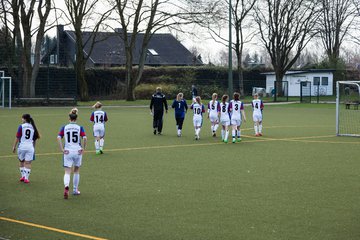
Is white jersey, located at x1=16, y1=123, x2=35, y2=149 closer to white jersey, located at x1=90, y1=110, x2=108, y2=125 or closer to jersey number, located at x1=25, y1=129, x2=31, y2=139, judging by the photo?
jersey number, located at x1=25, y1=129, x2=31, y2=139

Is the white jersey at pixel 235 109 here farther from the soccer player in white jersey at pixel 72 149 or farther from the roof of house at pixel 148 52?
the roof of house at pixel 148 52

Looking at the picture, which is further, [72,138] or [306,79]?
[306,79]

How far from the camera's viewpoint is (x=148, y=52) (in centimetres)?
8200

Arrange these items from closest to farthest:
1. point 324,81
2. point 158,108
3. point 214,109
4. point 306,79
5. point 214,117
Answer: point 214,109 < point 214,117 < point 158,108 < point 324,81 < point 306,79

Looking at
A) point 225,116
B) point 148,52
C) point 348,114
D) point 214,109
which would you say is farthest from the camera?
point 148,52

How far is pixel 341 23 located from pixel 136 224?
7190 centimetres

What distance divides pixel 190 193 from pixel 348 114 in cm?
3003

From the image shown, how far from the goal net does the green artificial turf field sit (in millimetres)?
4409

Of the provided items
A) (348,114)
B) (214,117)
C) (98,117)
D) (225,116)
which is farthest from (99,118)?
(348,114)

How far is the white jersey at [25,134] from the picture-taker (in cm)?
1391

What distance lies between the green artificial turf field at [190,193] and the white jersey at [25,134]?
86 centimetres

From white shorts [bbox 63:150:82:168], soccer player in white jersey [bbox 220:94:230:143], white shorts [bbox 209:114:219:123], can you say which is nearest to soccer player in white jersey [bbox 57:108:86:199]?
white shorts [bbox 63:150:82:168]

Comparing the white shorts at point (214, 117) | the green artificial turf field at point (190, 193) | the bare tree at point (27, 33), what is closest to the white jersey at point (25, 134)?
the green artificial turf field at point (190, 193)

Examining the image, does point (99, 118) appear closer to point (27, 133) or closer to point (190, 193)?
point (27, 133)
